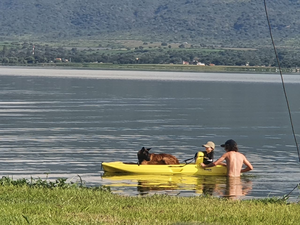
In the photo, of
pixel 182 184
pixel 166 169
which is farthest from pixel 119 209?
pixel 166 169

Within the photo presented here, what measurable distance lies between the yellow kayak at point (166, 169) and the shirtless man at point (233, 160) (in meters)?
0.24

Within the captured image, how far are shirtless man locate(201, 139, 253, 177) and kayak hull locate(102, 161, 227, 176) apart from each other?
0.80 feet

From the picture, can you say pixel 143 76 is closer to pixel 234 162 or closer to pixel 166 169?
pixel 166 169

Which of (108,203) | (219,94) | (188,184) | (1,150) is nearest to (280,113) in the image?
(219,94)

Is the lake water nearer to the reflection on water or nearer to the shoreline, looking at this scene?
the reflection on water

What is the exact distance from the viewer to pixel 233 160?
25438 millimetres

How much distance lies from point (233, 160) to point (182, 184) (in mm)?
1907

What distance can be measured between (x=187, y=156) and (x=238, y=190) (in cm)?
785

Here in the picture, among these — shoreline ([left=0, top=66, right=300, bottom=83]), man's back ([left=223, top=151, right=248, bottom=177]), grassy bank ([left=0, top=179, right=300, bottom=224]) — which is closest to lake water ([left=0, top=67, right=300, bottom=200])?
man's back ([left=223, top=151, right=248, bottom=177])

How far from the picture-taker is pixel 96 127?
42.1 meters

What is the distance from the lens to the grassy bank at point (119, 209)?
559 inches

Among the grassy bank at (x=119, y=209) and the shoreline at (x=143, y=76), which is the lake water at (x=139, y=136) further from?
the shoreline at (x=143, y=76)

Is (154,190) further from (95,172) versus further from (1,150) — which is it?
(1,150)

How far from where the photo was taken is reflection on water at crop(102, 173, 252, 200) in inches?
901
